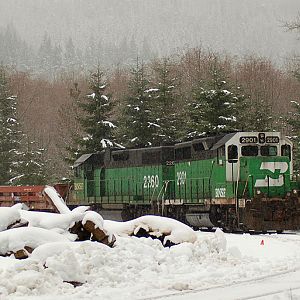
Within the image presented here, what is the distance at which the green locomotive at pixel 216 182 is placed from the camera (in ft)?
66.2

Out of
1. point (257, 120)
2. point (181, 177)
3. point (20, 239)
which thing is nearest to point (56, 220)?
point (20, 239)

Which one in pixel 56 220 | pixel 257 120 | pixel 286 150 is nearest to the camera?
pixel 56 220

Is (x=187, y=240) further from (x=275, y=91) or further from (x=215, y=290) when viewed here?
(x=275, y=91)

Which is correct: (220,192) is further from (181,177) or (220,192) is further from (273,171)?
(181,177)

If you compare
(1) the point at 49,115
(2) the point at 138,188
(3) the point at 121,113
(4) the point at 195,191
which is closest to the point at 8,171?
(3) the point at 121,113

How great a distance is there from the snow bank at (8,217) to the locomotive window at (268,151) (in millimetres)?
11378

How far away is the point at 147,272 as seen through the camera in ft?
33.4

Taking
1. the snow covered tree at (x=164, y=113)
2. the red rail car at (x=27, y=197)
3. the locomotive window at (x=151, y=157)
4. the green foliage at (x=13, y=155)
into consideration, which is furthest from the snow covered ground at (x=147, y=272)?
the green foliage at (x=13, y=155)

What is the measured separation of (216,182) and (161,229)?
837 cm

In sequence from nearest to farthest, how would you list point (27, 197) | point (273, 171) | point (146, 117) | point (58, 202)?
point (58, 202), point (273, 171), point (27, 197), point (146, 117)

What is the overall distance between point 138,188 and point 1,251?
1571 centimetres

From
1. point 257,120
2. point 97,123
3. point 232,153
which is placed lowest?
point 232,153

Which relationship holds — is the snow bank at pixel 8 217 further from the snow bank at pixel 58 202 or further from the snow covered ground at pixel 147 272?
the snow bank at pixel 58 202

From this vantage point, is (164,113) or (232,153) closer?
(232,153)
